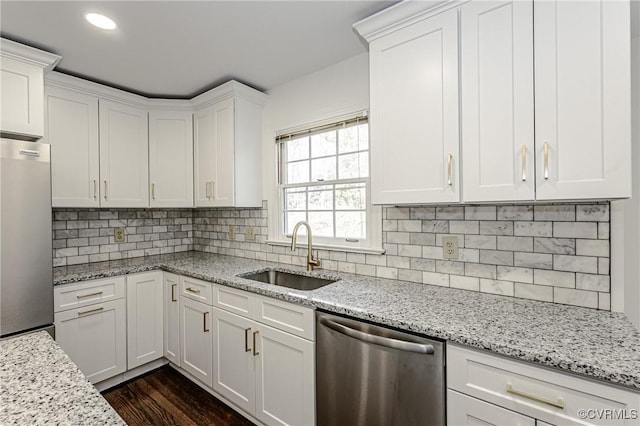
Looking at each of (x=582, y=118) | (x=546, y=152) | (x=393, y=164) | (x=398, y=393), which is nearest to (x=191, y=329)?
(x=398, y=393)

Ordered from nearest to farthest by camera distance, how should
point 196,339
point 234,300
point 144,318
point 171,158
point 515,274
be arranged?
point 515,274 < point 234,300 < point 196,339 < point 144,318 < point 171,158

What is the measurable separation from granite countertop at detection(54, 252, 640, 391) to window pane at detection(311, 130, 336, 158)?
0.96 meters

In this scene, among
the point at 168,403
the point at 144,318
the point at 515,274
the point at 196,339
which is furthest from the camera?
the point at 144,318

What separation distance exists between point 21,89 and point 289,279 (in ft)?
6.91

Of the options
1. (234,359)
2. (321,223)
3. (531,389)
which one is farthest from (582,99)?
(234,359)

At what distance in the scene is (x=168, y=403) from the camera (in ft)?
7.29

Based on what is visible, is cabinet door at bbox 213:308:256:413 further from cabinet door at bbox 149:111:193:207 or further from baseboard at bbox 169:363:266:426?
cabinet door at bbox 149:111:193:207

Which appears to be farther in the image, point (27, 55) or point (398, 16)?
point (27, 55)

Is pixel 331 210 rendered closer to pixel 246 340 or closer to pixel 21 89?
pixel 246 340

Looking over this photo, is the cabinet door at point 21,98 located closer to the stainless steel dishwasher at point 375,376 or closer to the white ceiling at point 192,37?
the white ceiling at point 192,37

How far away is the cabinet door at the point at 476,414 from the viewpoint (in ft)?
3.49

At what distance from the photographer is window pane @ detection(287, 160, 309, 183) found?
2557mm

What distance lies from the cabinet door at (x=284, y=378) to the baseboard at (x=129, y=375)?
130 cm

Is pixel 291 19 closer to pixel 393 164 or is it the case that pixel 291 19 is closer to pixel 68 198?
pixel 393 164
